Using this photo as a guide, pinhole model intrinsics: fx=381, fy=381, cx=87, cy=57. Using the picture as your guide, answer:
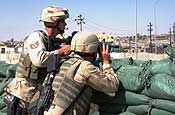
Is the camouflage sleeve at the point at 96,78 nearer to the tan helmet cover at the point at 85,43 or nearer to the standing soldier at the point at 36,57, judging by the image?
the tan helmet cover at the point at 85,43

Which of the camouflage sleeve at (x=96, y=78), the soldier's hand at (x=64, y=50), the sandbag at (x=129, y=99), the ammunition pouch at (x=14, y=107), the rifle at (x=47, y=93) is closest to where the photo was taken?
the camouflage sleeve at (x=96, y=78)

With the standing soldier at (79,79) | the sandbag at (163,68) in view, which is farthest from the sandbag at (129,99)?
the standing soldier at (79,79)

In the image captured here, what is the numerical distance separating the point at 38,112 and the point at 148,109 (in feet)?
2.12

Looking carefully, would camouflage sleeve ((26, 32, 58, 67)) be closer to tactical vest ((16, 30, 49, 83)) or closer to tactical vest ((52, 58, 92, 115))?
tactical vest ((16, 30, 49, 83))

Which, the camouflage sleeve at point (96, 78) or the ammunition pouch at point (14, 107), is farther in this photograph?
the ammunition pouch at point (14, 107)

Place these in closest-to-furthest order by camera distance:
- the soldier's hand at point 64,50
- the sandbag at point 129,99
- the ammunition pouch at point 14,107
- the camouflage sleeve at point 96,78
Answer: the camouflage sleeve at point 96,78 < the soldier's hand at point 64,50 < the sandbag at point 129,99 < the ammunition pouch at point 14,107

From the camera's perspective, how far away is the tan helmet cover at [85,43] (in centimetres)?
200

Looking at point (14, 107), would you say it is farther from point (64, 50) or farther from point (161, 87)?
point (161, 87)

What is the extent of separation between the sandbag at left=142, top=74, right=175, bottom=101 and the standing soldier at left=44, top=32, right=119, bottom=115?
29 centimetres

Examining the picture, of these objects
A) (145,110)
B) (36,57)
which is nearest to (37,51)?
(36,57)

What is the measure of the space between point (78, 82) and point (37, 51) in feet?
1.38

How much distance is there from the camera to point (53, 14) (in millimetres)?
2338

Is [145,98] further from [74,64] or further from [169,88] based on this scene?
[74,64]

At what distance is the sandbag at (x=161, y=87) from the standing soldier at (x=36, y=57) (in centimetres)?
53
